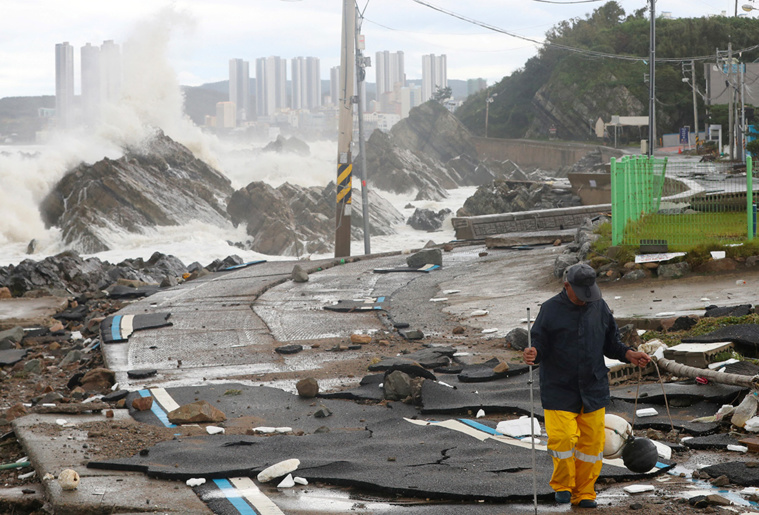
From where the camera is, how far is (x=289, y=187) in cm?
3838

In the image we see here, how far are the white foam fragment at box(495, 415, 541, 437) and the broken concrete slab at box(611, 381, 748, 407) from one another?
2.94 feet

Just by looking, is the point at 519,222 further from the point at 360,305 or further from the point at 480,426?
the point at 480,426

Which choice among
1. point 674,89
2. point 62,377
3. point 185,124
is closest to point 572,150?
point 674,89

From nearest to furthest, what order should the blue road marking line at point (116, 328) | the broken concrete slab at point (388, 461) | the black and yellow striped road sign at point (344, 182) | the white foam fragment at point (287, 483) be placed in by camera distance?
the broken concrete slab at point (388, 461), the white foam fragment at point (287, 483), the blue road marking line at point (116, 328), the black and yellow striped road sign at point (344, 182)

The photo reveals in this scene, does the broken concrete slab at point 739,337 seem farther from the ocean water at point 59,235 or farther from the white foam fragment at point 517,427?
the ocean water at point 59,235

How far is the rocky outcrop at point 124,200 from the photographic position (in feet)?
110

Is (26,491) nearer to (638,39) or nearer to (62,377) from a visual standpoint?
(62,377)

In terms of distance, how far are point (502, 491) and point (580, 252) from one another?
1038 cm

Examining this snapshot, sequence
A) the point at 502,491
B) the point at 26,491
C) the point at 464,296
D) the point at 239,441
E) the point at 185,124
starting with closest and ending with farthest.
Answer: the point at 502,491, the point at 26,491, the point at 239,441, the point at 464,296, the point at 185,124

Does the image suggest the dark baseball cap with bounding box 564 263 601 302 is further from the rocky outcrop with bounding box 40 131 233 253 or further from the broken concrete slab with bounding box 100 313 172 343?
the rocky outcrop with bounding box 40 131 233 253

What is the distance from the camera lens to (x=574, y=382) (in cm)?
482

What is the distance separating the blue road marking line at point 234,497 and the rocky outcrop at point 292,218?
2613 centimetres

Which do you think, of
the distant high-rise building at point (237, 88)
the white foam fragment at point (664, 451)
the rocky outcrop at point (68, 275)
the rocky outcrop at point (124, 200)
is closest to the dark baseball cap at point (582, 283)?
the white foam fragment at point (664, 451)

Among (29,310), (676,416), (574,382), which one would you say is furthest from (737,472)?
(29,310)
